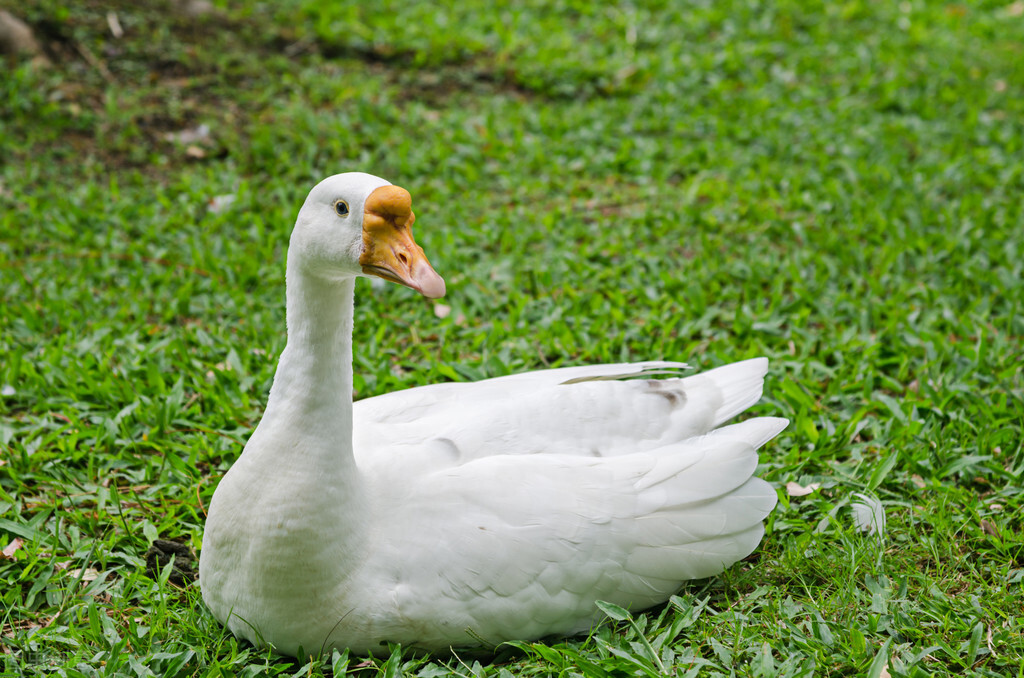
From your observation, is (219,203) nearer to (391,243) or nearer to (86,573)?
(86,573)

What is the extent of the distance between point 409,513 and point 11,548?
4.50 feet

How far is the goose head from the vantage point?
6.88 ft

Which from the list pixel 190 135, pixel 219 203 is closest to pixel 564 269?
pixel 219 203

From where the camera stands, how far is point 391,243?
2119 millimetres

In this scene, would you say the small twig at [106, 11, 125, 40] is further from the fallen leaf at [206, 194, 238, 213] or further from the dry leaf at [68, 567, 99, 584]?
the dry leaf at [68, 567, 99, 584]

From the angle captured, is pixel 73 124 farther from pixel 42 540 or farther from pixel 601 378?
pixel 601 378

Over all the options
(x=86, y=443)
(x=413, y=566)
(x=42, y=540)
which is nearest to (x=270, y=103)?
(x=86, y=443)

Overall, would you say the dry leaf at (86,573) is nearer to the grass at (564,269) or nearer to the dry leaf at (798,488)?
the grass at (564,269)

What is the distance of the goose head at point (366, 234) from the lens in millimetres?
2096

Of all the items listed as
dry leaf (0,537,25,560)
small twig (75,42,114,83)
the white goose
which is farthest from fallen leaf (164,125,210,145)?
the white goose

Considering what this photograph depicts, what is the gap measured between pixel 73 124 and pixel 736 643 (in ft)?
16.0

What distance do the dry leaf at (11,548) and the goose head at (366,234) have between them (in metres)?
1.50

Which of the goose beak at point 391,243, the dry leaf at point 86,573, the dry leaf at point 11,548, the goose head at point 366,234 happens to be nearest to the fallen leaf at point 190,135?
the dry leaf at point 11,548

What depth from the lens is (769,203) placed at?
16.7ft
